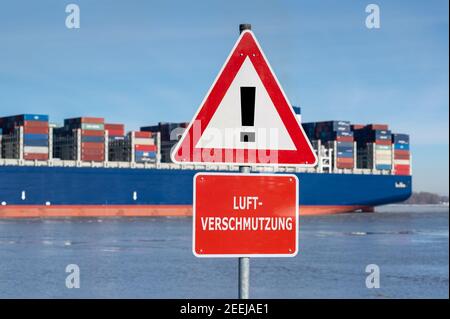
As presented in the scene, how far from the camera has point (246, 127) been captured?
368 cm

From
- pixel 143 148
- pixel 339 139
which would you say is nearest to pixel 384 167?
pixel 339 139

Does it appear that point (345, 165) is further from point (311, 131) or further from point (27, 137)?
point (27, 137)

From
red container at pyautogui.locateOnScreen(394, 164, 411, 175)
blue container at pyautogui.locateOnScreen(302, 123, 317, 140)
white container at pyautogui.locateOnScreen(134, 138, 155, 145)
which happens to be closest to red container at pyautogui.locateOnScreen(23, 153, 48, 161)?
white container at pyautogui.locateOnScreen(134, 138, 155, 145)

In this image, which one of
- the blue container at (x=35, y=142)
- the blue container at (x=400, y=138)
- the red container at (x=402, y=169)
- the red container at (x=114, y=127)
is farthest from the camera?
the blue container at (x=400, y=138)

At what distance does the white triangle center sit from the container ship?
5708cm

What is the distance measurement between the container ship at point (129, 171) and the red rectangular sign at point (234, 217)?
57173mm

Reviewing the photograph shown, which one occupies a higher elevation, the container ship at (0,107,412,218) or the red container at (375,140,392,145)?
the red container at (375,140,392,145)

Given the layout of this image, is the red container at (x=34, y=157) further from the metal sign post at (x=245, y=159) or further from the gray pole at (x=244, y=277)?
the gray pole at (x=244, y=277)

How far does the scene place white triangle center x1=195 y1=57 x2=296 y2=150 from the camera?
363 centimetres

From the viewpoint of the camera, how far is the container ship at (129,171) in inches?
2395

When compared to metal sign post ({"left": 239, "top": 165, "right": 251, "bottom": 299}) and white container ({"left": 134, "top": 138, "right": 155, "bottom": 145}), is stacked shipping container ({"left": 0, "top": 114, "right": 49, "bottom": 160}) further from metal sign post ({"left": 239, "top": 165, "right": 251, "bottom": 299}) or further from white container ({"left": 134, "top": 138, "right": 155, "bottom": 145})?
metal sign post ({"left": 239, "top": 165, "right": 251, "bottom": 299})

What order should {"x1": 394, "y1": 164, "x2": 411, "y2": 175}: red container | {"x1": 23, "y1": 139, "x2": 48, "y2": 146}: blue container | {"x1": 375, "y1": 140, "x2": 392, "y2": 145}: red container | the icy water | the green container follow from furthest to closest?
1. {"x1": 394, "y1": 164, "x2": 411, "y2": 175}: red container
2. {"x1": 375, "y1": 140, "x2": 392, "y2": 145}: red container
3. the green container
4. {"x1": 23, "y1": 139, "x2": 48, "y2": 146}: blue container
5. the icy water

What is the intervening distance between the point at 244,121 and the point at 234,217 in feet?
1.55

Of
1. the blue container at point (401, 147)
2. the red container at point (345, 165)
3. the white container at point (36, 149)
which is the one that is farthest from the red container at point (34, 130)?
the blue container at point (401, 147)
